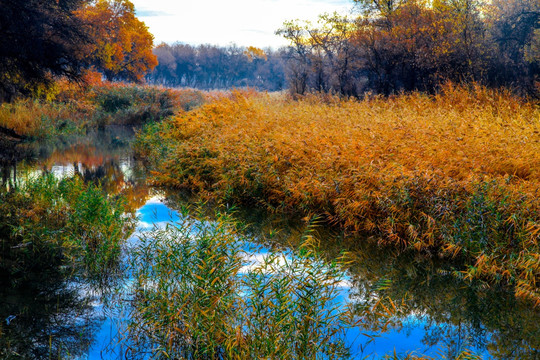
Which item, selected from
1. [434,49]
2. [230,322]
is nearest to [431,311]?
[230,322]

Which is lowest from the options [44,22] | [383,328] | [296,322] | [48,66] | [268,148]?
[383,328]

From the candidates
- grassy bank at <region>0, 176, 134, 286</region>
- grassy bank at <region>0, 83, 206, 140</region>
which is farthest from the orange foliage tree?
grassy bank at <region>0, 176, 134, 286</region>

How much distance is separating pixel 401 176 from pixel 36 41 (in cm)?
1014

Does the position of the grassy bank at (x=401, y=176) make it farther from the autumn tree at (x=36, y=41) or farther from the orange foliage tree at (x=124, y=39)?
the orange foliage tree at (x=124, y=39)

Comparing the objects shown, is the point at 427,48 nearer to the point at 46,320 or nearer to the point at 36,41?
the point at 36,41

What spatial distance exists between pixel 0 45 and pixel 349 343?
11.9 m

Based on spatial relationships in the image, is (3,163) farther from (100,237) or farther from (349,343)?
(349,343)

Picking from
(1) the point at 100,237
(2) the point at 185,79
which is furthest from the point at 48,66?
(2) the point at 185,79

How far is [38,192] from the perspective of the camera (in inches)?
286

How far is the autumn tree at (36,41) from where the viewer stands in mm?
11609

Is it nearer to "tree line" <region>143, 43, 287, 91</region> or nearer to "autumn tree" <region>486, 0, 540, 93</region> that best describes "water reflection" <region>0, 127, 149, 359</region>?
"autumn tree" <region>486, 0, 540, 93</region>

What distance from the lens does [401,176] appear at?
6.68 metres

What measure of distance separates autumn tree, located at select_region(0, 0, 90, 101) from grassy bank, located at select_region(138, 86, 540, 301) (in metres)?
4.77

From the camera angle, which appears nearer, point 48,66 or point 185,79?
point 48,66
